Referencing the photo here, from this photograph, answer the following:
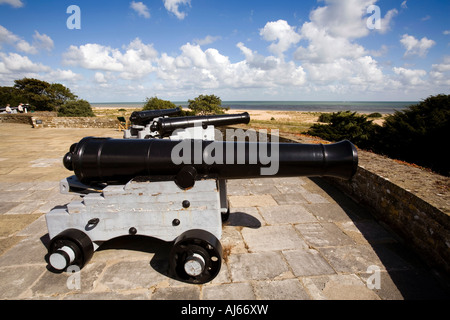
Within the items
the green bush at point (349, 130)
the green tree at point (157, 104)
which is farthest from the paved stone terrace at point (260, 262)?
the green tree at point (157, 104)

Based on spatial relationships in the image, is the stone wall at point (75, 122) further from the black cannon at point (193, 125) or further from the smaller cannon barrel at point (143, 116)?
the black cannon at point (193, 125)

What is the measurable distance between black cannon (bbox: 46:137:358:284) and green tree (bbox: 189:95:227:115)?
1738 centimetres

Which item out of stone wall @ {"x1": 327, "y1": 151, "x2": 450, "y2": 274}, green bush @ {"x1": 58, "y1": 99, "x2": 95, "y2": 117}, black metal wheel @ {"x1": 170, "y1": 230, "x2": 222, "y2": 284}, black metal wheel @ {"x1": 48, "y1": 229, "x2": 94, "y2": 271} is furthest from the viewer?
green bush @ {"x1": 58, "y1": 99, "x2": 95, "y2": 117}

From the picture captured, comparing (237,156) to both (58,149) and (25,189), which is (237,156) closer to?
(25,189)

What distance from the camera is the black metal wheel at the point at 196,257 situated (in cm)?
211

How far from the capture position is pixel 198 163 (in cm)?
231

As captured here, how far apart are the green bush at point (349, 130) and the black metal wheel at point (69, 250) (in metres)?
9.12

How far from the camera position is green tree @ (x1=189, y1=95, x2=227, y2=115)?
64.1 ft

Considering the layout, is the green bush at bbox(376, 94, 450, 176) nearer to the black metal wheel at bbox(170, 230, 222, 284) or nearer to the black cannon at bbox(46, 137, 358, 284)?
the black cannon at bbox(46, 137, 358, 284)

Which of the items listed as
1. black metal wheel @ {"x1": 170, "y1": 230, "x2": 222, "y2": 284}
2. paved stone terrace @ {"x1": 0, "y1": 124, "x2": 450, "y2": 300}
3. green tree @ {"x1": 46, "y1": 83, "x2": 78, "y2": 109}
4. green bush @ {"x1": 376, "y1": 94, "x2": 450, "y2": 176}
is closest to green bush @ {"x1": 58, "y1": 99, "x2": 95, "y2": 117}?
green tree @ {"x1": 46, "y1": 83, "x2": 78, "y2": 109}

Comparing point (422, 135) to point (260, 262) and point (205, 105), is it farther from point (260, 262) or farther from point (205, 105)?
point (205, 105)

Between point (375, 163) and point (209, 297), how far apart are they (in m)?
3.70
